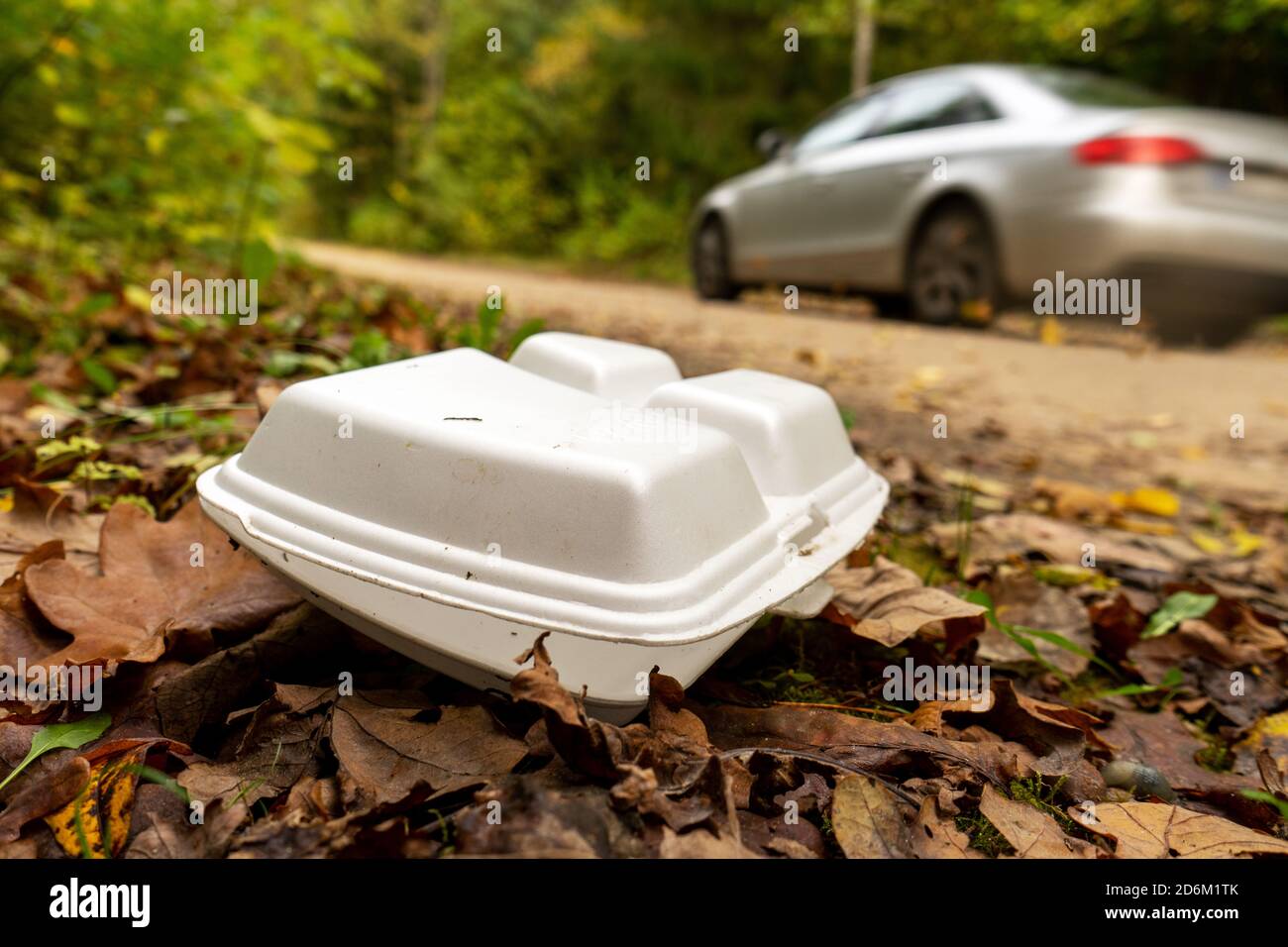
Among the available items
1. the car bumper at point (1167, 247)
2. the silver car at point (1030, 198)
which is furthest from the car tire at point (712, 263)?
the car bumper at point (1167, 247)

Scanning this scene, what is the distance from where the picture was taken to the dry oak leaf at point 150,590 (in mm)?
1281

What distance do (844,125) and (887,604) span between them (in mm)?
5920

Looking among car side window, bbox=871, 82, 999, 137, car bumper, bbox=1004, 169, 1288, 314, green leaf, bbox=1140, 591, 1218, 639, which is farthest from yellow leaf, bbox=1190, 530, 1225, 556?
car side window, bbox=871, 82, 999, 137

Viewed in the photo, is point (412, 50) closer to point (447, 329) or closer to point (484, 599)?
point (447, 329)

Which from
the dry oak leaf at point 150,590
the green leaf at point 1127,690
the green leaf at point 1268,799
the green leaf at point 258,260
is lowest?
the green leaf at point 1268,799

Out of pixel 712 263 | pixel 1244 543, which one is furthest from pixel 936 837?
pixel 712 263

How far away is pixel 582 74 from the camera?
53.5 ft

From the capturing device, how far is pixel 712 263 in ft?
26.0

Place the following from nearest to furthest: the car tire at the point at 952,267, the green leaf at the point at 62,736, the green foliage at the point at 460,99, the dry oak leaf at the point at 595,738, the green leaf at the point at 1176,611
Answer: the dry oak leaf at the point at 595,738, the green leaf at the point at 62,736, the green leaf at the point at 1176,611, the green foliage at the point at 460,99, the car tire at the point at 952,267

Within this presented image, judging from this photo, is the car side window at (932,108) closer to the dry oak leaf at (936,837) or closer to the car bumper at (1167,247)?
the car bumper at (1167,247)

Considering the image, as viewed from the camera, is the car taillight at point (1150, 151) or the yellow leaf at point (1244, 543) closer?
the yellow leaf at point (1244, 543)

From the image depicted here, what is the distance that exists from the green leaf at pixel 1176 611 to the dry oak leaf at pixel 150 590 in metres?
1.59

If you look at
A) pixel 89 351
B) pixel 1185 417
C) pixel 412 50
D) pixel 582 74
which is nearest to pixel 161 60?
pixel 89 351
